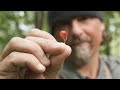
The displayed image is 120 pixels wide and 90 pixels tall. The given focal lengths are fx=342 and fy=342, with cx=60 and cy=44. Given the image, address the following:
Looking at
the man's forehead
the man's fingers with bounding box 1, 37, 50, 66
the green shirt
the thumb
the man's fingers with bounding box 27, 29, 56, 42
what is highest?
the man's fingers with bounding box 27, 29, 56, 42

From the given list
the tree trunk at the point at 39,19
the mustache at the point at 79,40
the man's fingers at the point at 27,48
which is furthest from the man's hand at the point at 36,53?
the tree trunk at the point at 39,19

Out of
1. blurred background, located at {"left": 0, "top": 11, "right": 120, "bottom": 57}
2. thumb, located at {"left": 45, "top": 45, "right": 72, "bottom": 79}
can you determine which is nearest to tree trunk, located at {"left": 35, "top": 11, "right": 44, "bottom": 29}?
blurred background, located at {"left": 0, "top": 11, "right": 120, "bottom": 57}

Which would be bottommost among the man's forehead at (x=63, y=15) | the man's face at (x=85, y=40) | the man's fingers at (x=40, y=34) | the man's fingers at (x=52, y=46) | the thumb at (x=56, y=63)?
the man's face at (x=85, y=40)

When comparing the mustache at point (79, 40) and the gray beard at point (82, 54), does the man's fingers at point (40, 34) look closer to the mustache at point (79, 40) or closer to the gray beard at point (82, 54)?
the mustache at point (79, 40)

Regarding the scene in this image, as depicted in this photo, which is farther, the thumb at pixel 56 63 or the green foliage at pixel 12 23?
the green foliage at pixel 12 23

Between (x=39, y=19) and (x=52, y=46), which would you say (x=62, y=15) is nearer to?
(x=39, y=19)

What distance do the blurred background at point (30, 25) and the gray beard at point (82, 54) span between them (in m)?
0.30

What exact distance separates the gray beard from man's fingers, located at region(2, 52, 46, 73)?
1.15m

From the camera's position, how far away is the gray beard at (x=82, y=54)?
6.19 feet

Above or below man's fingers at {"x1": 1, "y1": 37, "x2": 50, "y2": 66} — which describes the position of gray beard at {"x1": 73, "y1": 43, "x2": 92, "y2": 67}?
below

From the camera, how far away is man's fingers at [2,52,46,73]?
678 mm

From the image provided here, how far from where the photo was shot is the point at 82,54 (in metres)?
1.92

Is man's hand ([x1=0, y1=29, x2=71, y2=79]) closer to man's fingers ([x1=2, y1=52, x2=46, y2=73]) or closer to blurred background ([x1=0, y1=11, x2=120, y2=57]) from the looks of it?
man's fingers ([x1=2, y1=52, x2=46, y2=73])
